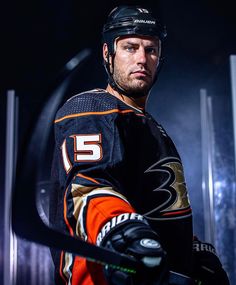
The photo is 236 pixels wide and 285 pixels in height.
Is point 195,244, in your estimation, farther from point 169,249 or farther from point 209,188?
point 209,188

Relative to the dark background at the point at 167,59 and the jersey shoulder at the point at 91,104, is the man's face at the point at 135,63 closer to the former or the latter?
the jersey shoulder at the point at 91,104

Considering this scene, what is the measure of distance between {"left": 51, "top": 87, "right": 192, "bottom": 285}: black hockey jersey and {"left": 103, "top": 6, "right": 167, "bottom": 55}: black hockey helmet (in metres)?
0.34

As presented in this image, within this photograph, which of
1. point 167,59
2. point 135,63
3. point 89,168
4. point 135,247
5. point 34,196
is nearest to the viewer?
point 34,196

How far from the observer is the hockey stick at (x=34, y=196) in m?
0.86

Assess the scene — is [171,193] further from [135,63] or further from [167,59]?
[167,59]

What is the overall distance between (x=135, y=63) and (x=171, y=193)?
47 centimetres


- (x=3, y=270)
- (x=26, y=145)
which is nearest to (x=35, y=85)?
(x=3, y=270)

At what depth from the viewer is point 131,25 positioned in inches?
67.7

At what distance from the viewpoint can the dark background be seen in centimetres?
324

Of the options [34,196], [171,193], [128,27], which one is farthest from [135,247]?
[128,27]

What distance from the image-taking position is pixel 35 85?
349 cm

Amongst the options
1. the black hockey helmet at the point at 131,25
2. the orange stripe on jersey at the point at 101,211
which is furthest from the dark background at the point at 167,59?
the orange stripe on jersey at the point at 101,211

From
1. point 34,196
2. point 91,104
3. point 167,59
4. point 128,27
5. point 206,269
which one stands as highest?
point 167,59

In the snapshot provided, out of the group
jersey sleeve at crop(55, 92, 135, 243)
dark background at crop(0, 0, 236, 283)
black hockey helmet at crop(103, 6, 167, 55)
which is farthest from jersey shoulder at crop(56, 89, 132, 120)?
dark background at crop(0, 0, 236, 283)
